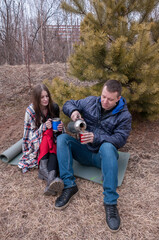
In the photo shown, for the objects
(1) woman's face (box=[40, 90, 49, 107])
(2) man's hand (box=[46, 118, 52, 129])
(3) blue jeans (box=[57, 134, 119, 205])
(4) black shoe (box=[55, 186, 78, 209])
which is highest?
(1) woman's face (box=[40, 90, 49, 107])

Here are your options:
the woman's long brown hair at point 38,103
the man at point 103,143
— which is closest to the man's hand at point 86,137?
the man at point 103,143

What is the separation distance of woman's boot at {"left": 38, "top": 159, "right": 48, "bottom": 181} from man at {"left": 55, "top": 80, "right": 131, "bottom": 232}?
0.27m

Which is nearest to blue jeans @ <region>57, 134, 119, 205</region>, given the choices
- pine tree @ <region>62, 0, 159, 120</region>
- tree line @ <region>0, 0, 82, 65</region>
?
pine tree @ <region>62, 0, 159, 120</region>

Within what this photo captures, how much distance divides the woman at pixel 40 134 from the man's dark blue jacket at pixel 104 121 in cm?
32

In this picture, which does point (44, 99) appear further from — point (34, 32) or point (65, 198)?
point (34, 32)

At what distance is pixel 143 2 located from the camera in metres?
2.88

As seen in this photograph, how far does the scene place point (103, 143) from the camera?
1.81m

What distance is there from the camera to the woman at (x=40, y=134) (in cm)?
217

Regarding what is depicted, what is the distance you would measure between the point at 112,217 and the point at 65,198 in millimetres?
478

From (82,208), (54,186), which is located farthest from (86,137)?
(82,208)

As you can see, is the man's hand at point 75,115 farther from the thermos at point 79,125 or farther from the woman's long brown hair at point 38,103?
the woman's long brown hair at point 38,103

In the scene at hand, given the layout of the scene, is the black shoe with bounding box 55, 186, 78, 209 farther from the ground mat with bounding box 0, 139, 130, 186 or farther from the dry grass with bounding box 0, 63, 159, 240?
the ground mat with bounding box 0, 139, 130, 186

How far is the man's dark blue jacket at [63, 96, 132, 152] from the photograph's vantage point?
6.02ft

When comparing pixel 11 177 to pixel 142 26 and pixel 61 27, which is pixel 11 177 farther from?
pixel 61 27
